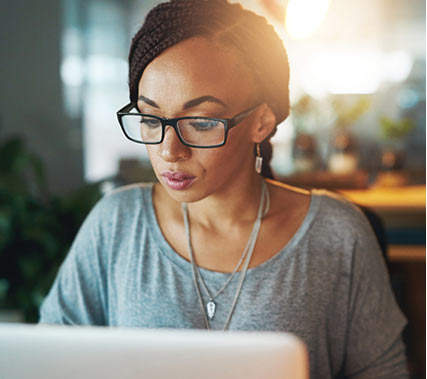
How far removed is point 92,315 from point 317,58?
299 centimetres

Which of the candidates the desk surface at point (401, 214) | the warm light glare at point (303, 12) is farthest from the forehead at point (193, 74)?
the desk surface at point (401, 214)

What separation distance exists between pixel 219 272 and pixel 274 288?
0.11 meters

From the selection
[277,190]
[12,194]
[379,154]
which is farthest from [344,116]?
[277,190]

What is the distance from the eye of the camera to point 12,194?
2.64 metres

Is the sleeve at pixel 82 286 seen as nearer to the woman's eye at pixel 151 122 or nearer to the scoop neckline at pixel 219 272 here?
the scoop neckline at pixel 219 272

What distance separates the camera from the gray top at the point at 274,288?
43.3 inches

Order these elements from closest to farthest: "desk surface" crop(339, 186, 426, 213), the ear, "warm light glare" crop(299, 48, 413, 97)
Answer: the ear → "desk surface" crop(339, 186, 426, 213) → "warm light glare" crop(299, 48, 413, 97)

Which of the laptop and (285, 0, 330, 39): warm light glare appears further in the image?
(285, 0, 330, 39): warm light glare

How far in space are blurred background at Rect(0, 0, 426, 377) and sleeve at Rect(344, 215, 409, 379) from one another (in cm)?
117

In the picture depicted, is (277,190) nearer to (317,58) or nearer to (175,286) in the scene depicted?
(175,286)

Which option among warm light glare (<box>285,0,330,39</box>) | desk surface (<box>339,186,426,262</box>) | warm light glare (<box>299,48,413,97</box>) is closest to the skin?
warm light glare (<box>285,0,330,39</box>)

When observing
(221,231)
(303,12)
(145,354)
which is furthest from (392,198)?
(145,354)

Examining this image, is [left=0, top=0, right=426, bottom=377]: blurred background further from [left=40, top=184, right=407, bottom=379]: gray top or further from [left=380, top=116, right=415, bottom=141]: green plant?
[left=40, top=184, right=407, bottom=379]: gray top

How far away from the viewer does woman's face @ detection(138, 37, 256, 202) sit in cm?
93
